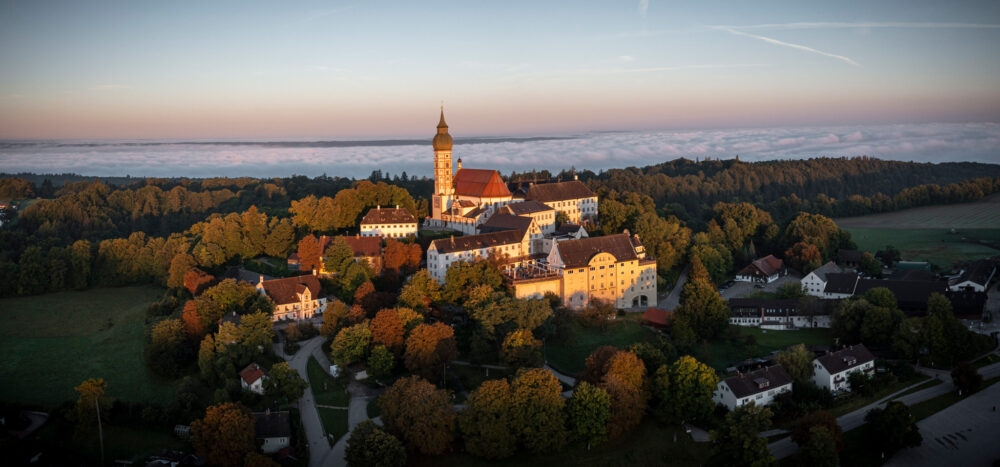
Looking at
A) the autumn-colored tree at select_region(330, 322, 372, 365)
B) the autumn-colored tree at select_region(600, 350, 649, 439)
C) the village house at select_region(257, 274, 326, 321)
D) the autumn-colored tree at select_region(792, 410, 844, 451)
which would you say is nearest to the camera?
the autumn-colored tree at select_region(792, 410, 844, 451)

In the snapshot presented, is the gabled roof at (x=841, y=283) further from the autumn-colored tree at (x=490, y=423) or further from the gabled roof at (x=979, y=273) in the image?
the autumn-colored tree at (x=490, y=423)

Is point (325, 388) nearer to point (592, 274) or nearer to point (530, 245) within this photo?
point (592, 274)

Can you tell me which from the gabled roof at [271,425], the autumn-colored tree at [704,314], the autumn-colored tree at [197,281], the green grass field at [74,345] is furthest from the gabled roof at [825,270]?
the green grass field at [74,345]

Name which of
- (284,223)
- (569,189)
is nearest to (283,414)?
(284,223)

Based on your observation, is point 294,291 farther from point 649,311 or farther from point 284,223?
point 649,311

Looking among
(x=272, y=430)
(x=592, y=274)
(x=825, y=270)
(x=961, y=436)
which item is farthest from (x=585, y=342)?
(x=825, y=270)

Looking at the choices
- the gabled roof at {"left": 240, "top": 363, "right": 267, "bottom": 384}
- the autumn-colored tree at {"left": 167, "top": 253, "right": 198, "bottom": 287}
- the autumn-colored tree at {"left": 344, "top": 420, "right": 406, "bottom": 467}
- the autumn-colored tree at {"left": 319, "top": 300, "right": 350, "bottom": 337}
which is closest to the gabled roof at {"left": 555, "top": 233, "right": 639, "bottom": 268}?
the autumn-colored tree at {"left": 319, "top": 300, "right": 350, "bottom": 337}

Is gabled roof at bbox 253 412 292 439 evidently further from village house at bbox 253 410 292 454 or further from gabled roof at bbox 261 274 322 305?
gabled roof at bbox 261 274 322 305

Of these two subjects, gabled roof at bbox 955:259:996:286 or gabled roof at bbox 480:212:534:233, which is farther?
gabled roof at bbox 480:212:534:233
